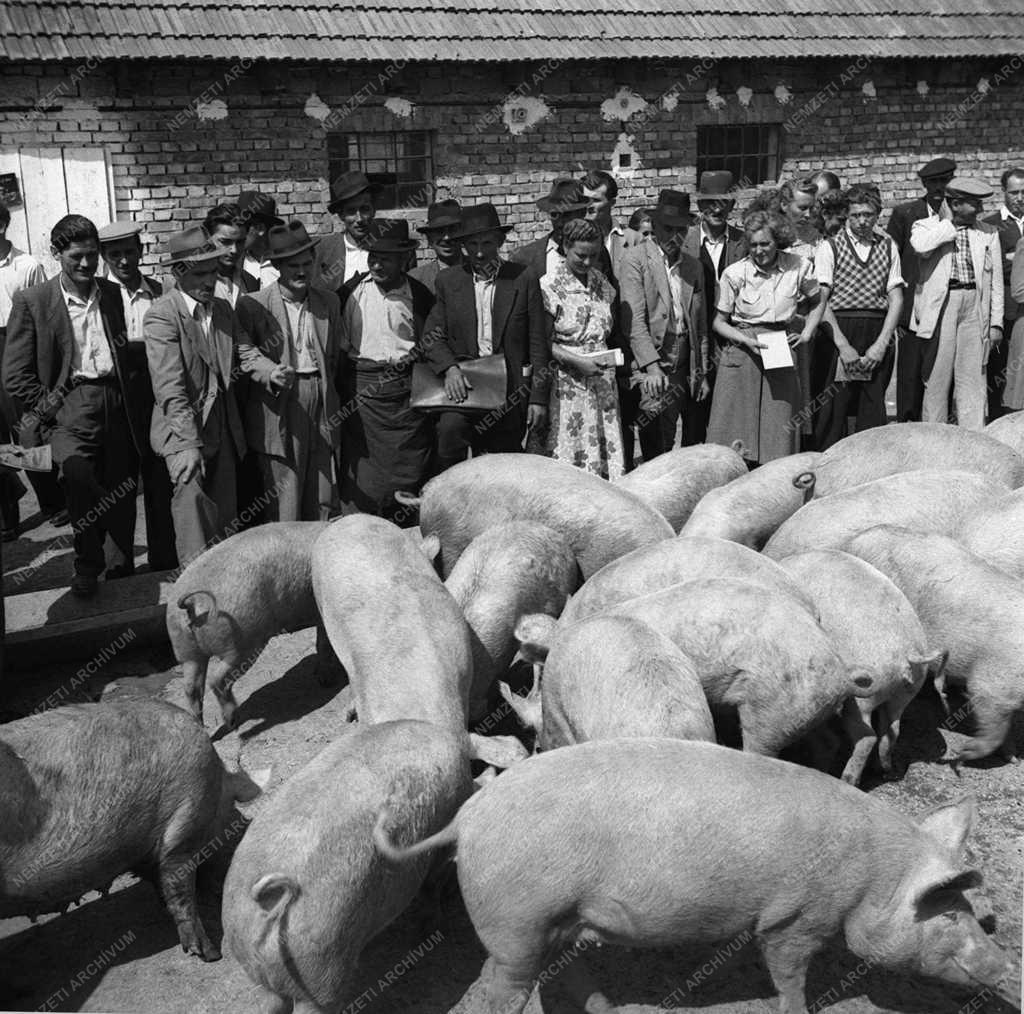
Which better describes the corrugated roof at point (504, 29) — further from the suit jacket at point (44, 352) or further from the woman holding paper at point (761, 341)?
the woman holding paper at point (761, 341)

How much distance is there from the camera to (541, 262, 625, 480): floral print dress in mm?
→ 8172

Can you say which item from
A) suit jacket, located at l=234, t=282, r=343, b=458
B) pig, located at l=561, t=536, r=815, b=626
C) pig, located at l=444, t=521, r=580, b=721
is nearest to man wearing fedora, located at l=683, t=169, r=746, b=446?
suit jacket, located at l=234, t=282, r=343, b=458

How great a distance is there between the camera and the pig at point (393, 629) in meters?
4.93

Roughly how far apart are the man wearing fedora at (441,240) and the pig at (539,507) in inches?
90.9

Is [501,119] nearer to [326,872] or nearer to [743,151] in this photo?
[743,151]

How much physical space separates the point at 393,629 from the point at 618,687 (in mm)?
1085

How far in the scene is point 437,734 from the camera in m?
4.48

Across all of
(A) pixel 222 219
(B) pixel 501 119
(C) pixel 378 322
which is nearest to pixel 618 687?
(C) pixel 378 322

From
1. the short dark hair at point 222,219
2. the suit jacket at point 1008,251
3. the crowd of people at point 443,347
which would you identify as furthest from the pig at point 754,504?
the suit jacket at point 1008,251

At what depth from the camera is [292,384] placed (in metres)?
7.67

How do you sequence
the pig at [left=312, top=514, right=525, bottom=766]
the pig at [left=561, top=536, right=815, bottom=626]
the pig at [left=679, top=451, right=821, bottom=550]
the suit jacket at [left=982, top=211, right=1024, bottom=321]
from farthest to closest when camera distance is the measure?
the suit jacket at [left=982, top=211, right=1024, bottom=321] < the pig at [left=679, top=451, right=821, bottom=550] < the pig at [left=561, top=536, right=815, bottom=626] < the pig at [left=312, top=514, right=525, bottom=766]

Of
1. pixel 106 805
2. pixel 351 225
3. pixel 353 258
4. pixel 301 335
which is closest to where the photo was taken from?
pixel 106 805

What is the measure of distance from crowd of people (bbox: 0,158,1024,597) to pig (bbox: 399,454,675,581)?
3.50ft

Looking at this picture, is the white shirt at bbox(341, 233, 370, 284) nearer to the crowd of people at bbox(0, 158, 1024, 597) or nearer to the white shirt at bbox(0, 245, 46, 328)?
the crowd of people at bbox(0, 158, 1024, 597)
